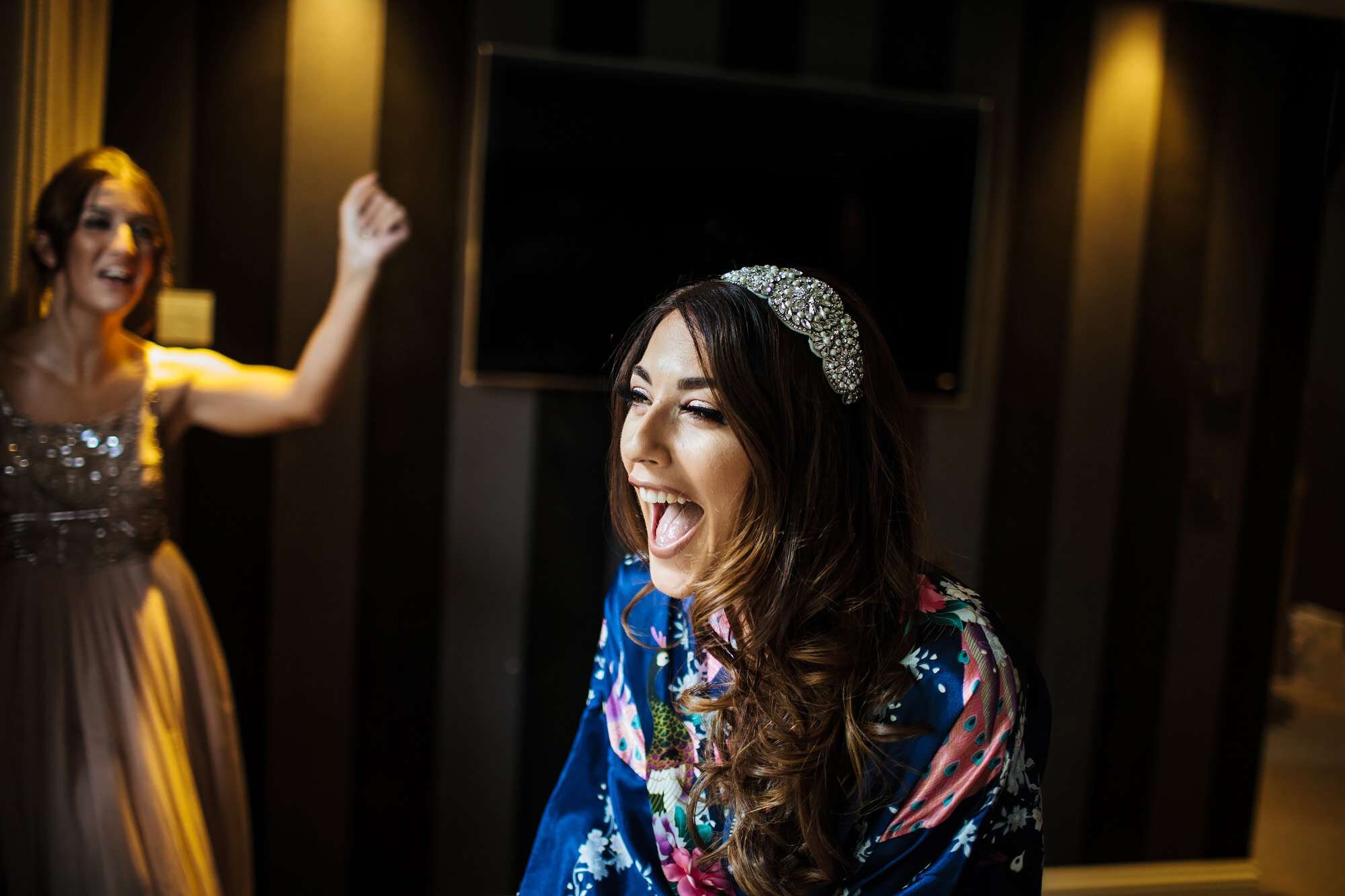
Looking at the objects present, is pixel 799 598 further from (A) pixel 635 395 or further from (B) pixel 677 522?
(A) pixel 635 395

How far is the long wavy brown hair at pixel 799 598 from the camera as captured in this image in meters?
1.11

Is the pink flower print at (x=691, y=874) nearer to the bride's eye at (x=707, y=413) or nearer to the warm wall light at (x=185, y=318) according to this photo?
the bride's eye at (x=707, y=413)

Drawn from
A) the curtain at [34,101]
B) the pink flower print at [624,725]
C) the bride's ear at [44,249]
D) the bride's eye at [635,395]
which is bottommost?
the pink flower print at [624,725]

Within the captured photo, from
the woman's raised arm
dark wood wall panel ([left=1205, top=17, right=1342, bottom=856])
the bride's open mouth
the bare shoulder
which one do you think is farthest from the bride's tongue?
dark wood wall panel ([left=1205, top=17, right=1342, bottom=856])

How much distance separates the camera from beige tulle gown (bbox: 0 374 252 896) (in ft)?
5.13

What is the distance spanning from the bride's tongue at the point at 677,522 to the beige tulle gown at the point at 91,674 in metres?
1.07

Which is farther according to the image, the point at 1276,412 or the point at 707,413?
the point at 1276,412

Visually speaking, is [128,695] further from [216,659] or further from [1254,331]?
[1254,331]

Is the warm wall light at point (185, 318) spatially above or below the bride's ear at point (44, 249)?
below

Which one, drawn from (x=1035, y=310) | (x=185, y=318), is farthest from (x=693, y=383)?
(x=1035, y=310)

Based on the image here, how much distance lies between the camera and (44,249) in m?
1.72

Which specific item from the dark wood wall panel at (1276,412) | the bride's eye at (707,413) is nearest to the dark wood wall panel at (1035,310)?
the dark wood wall panel at (1276,412)

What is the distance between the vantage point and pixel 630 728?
4.34ft

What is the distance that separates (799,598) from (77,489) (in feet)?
4.18
